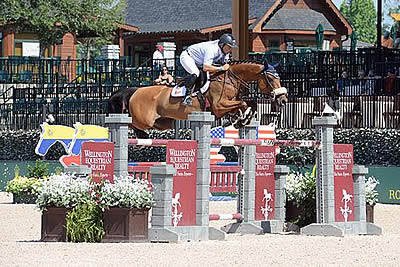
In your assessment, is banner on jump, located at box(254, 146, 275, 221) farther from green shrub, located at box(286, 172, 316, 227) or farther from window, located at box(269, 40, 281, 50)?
window, located at box(269, 40, 281, 50)

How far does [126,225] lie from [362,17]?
3689 inches

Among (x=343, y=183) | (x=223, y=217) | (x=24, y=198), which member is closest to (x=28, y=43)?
(x=24, y=198)

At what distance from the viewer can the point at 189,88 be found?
755 inches

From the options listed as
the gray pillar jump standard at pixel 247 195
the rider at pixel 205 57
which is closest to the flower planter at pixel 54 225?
the gray pillar jump standard at pixel 247 195

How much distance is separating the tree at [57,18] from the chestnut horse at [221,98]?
20.2m

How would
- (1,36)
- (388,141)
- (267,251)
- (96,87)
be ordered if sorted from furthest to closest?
1. (1,36)
2. (96,87)
3. (388,141)
4. (267,251)

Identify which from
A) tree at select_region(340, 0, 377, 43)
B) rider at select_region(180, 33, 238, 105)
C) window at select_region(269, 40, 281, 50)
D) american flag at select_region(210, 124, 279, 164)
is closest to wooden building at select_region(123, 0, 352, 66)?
window at select_region(269, 40, 281, 50)

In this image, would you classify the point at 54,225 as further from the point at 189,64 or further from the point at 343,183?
the point at 189,64

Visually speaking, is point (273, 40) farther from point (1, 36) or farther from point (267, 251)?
point (267, 251)

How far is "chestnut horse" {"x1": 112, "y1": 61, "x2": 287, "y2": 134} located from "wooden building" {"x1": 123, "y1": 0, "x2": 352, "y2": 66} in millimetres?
25197

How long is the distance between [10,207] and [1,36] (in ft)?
88.2

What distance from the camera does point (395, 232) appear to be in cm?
1454

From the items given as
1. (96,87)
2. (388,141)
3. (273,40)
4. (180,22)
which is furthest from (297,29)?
(388,141)

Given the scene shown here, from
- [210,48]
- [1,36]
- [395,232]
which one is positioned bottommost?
[395,232]
